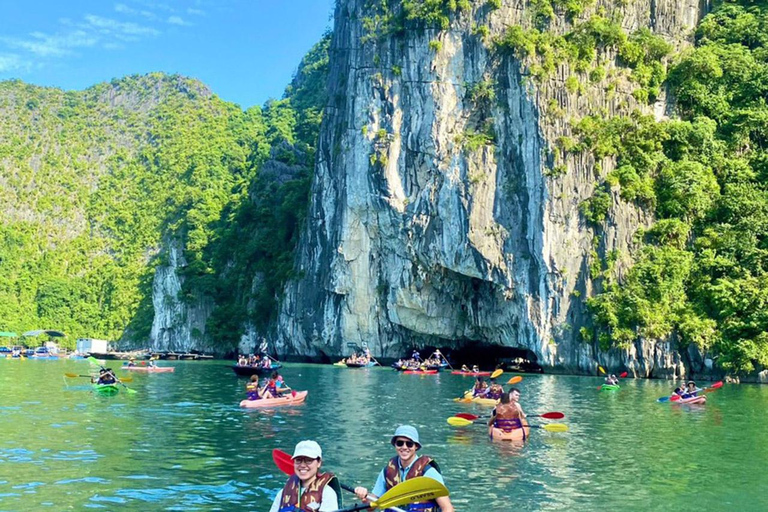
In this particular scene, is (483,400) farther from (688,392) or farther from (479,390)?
(688,392)

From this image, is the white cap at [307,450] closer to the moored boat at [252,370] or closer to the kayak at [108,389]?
A: the kayak at [108,389]

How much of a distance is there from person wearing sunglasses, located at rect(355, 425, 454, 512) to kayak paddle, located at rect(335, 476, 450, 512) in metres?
0.09

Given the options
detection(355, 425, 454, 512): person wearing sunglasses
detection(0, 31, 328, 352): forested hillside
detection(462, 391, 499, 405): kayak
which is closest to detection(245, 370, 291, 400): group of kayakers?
detection(462, 391, 499, 405): kayak

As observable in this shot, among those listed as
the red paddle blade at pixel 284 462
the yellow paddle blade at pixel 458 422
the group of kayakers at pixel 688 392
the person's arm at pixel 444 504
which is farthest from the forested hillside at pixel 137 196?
the person's arm at pixel 444 504

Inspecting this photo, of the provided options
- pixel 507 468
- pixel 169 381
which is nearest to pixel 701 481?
pixel 507 468

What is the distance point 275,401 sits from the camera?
86.3 feet

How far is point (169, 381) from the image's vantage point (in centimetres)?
3894

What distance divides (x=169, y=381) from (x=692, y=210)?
31928 millimetres

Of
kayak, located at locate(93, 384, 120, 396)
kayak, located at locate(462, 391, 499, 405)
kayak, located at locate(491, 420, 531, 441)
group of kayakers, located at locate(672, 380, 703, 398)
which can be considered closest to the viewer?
kayak, located at locate(491, 420, 531, 441)

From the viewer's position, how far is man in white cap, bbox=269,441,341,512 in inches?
289

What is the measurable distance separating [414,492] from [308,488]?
3.59 feet

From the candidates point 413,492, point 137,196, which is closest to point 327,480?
point 413,492

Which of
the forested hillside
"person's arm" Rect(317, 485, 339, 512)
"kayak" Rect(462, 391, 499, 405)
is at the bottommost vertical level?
"kayak" Rect(462, 391, 499, 405)

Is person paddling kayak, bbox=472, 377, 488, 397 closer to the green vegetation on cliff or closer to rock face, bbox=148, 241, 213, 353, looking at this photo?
the green vegetation on cliff
